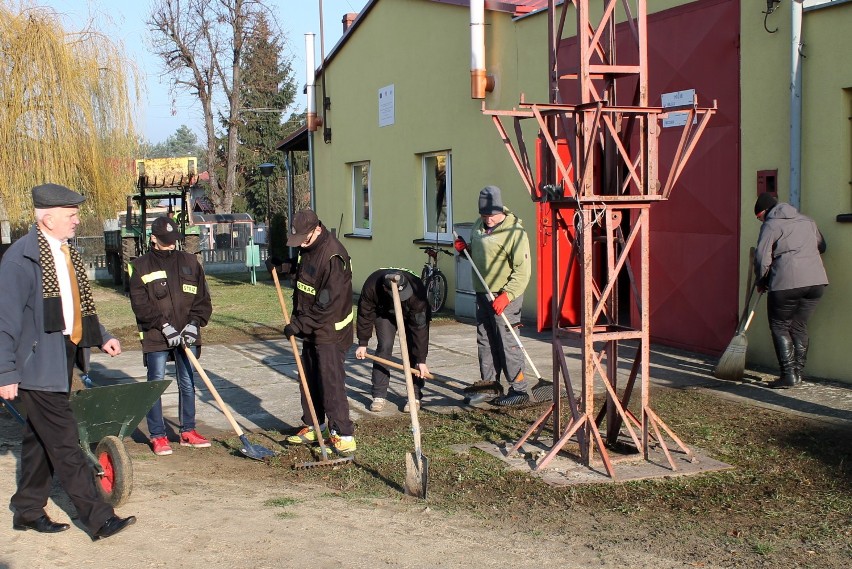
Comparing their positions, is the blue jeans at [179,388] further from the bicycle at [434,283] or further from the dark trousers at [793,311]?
the bicycle at [434,283]

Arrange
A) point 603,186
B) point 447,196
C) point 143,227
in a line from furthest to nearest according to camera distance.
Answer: point 143,227 → point 447,196 → point 603,186

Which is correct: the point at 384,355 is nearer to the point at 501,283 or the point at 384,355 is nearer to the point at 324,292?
the point at 501,283

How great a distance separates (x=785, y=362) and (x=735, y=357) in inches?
18.3

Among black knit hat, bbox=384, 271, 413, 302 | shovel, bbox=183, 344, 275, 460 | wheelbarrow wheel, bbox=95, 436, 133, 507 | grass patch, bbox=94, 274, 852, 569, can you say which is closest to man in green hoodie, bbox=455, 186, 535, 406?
grass patch, bbox=94, 274, 852, 569

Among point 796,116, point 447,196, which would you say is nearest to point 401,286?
point 796,116

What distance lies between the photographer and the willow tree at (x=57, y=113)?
673 inches

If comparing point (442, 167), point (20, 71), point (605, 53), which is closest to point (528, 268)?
point (605, 53)

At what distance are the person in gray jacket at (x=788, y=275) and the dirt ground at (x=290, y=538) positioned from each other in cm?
434

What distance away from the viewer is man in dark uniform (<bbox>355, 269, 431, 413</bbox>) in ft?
26.5

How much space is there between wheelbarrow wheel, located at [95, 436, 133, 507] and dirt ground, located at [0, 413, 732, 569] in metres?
0.11

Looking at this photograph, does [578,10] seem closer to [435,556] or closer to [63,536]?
[435,556]

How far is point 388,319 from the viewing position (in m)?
8.48

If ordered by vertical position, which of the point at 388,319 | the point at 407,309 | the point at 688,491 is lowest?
the point at 688,491

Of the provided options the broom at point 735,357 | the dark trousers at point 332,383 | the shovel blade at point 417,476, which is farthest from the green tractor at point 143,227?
the shovel blade at point 417,476
